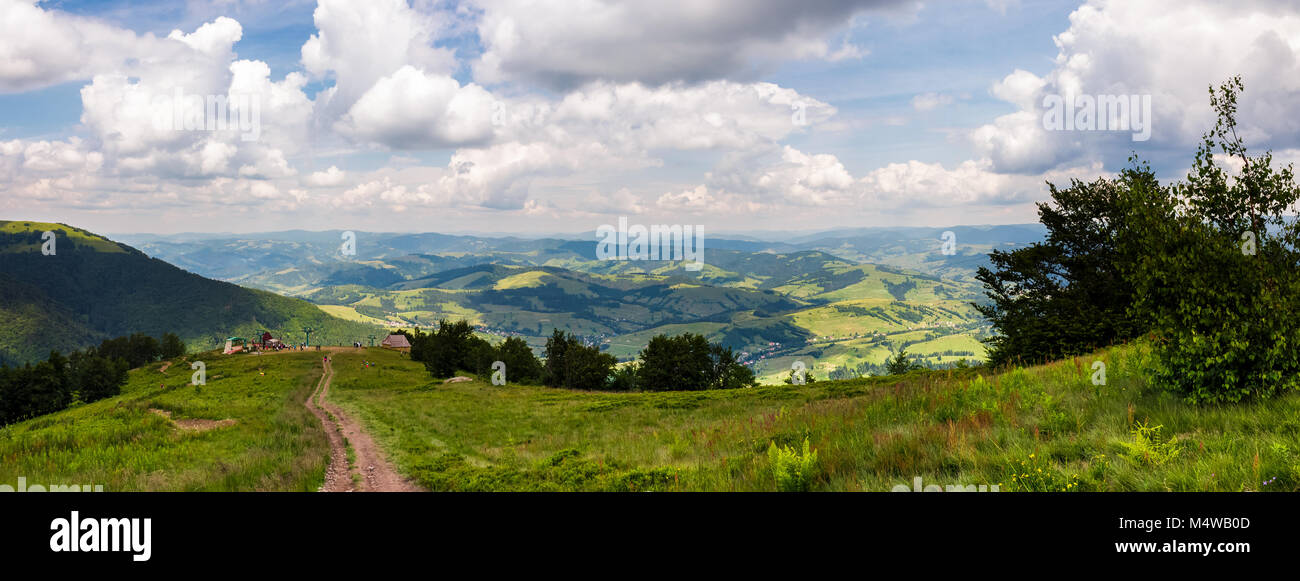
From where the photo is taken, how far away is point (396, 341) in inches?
6304

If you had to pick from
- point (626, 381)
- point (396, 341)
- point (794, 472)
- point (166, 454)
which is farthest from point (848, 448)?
point (396, 341)

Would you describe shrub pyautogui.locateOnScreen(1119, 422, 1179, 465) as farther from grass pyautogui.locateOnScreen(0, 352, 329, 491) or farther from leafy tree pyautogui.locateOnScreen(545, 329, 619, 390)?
leafy tree pyautogui.locateOnScreen(545, 329, 619, 390)

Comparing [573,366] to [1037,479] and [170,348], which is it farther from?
[170,348]

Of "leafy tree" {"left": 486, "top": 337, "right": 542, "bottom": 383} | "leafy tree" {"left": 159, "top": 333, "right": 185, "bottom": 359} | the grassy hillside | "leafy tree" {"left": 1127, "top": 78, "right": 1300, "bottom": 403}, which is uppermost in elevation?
"leafy tree" {"left": 1127, "top": 78, "right": 1300, "bottom": 403}

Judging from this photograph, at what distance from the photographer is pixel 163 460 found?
14.8m

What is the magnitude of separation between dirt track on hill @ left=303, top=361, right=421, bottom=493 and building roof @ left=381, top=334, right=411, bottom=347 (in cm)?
14518

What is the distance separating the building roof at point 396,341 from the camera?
159 m

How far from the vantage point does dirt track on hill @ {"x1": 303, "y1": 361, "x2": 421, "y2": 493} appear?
13.8 meters

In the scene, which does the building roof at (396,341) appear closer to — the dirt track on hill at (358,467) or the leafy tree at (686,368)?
the leafy tree at (686,368)
